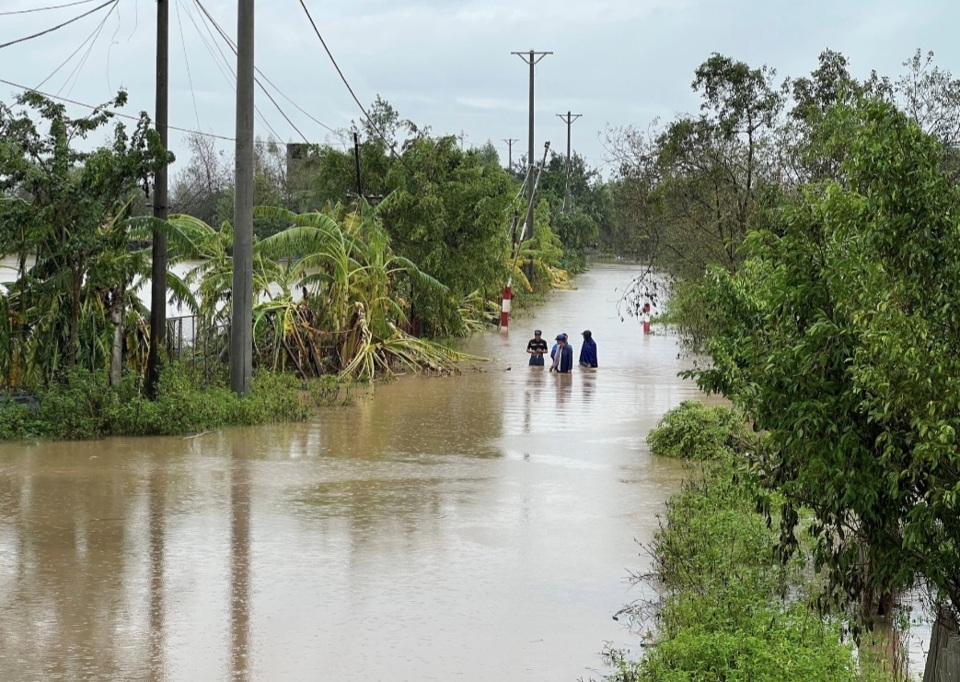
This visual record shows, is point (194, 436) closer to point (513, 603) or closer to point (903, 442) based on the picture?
point (513, 603)

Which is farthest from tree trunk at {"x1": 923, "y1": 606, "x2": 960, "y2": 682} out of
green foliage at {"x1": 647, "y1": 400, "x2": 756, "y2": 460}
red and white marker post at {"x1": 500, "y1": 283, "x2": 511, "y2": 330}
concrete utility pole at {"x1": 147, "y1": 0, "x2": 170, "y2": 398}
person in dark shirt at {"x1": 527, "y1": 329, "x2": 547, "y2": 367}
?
red and white marker post at {"x1": 500, "y1": 283, "x2": 511, "y2": 330}

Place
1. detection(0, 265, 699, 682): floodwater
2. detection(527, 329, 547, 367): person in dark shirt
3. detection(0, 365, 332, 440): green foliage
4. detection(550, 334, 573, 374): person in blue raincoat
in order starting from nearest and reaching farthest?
detection(0, 265, 699, 682): floodwater
detection(0, 365, 332, 440): green foliage
detection(550, 334, 573, 374): person in blue raincoat
detection(527, 329, 547, 367): person in dark shirt

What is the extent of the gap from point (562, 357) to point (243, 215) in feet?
30.6

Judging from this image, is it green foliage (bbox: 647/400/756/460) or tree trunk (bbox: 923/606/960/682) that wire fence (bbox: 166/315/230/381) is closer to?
green foliage (bbox: 647/400/756/460)

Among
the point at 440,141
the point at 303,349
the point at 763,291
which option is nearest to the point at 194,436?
the point at 303,349

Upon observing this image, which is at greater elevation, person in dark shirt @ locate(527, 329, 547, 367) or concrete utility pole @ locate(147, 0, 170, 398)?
concrete utility pole @ locate(147, 0, 170, 398)

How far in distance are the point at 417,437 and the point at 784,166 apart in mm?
6656

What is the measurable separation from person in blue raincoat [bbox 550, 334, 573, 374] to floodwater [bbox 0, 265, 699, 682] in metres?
7.00

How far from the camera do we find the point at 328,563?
10789 mm

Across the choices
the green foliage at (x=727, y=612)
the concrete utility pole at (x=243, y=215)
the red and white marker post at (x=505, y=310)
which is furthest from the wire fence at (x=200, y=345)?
the red and white marker post at (x=505, y=310)

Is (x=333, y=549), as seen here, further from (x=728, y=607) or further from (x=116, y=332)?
(x=116, y=332)

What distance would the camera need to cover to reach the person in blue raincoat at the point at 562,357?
27445mm

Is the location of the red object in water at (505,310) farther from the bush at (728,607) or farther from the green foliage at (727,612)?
the green foliage at (727,612)

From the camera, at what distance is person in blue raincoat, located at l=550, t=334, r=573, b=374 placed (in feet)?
90.0
